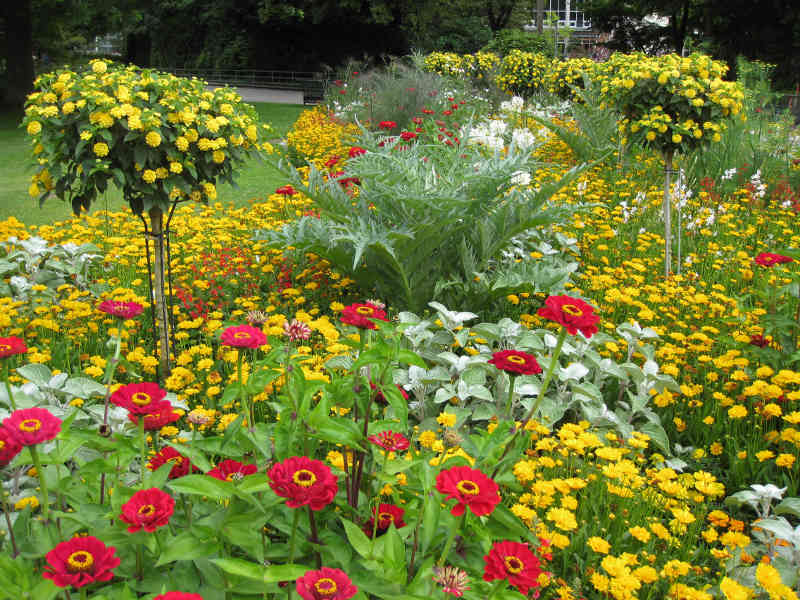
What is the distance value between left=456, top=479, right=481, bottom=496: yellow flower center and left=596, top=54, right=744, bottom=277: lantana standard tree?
3.35 metres

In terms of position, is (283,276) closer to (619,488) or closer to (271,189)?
(619,488)

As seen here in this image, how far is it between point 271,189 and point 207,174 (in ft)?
17.0

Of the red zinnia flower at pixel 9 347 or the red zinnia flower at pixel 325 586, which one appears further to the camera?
the red zinnia flower at pixel 9 347

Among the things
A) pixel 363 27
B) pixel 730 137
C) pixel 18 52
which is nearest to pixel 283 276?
pixel 730 137

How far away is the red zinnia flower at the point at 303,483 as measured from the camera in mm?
1050

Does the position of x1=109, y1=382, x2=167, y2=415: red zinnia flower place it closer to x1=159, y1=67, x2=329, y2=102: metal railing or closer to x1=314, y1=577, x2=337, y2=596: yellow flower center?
x1=314, y1=577, x2=337, y2=596: yellow flower center

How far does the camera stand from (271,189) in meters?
7.94

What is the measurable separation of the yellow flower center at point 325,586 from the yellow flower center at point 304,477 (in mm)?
154

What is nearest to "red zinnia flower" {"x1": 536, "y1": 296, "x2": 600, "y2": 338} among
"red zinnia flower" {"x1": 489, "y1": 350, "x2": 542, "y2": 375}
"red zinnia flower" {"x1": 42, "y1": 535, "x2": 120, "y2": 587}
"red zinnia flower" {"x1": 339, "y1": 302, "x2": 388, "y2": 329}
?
"red zinnia flower" {"x1": 489, "y1": 350, "x2": 542, "y2": 375}

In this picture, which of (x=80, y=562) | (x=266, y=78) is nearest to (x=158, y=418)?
(x=80, y=562)

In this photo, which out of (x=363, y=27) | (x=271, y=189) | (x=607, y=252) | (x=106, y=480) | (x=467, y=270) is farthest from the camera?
(x=363, y=27)

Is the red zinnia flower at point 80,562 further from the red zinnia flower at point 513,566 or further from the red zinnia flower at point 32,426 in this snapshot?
the red zinnia flower at point 513,566

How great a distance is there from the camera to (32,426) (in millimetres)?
1161

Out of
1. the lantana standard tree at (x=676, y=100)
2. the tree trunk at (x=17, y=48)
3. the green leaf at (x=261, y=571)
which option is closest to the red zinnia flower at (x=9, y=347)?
the green leaf at (x=261, y=571)
